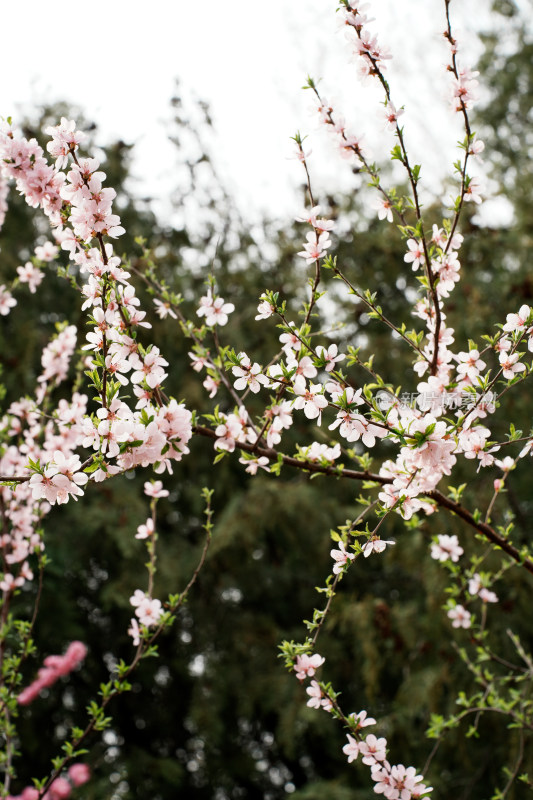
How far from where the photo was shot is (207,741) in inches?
152

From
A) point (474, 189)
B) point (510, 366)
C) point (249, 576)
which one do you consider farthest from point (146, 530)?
point (249, 576)

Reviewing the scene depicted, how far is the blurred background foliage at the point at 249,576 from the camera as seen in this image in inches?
134

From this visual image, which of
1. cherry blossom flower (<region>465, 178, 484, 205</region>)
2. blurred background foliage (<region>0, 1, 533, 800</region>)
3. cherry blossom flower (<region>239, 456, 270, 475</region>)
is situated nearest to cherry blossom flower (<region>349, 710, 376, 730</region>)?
cherry blossom flower (<region>239, 456, 270, 475</region>)

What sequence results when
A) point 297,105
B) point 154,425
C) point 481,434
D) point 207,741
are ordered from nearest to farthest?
point 154,425, point 481,434, point 207,741, point 297,105

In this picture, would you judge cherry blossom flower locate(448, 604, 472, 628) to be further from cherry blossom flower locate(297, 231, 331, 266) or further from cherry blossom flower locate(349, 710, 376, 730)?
cherry blossom flower locate(297, 231, 331, 266)

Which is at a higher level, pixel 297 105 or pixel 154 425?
pixel 297 105

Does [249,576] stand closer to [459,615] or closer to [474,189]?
[459,615]

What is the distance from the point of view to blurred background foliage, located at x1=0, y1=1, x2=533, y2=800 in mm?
3396

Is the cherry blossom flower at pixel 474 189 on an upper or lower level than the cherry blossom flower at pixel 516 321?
upper

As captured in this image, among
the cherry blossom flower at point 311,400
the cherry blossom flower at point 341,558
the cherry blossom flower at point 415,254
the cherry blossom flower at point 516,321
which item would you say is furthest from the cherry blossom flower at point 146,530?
the cherry blossom flower at point 516,321

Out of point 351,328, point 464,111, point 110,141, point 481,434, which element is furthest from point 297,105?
point 481,434

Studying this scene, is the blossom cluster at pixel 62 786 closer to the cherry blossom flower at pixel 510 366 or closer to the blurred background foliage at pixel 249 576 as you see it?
the cherry blossom flower at pixel 510 366

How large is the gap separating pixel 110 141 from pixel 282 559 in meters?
3.02

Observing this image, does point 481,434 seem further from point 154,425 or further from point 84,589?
point 84,589
